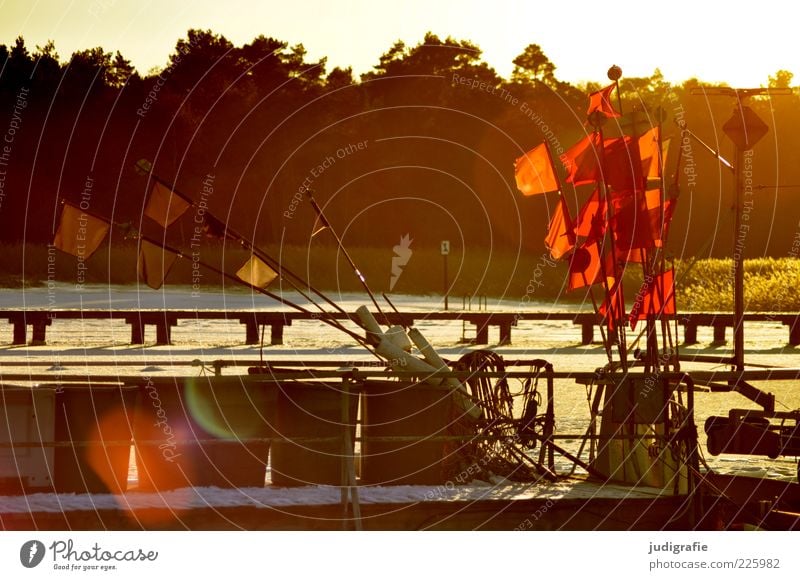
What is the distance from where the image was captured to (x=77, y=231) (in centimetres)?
914

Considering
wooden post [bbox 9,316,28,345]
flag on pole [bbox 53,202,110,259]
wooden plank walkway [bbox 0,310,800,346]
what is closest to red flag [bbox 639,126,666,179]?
flag on pole [bbox 53,202,110,259]

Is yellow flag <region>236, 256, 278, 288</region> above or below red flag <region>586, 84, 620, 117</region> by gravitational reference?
below

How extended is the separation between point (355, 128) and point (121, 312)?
22.7 metres

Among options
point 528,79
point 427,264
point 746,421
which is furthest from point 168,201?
point 427,264

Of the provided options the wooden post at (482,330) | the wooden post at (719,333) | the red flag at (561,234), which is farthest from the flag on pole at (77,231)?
the wooden post at (719,333)

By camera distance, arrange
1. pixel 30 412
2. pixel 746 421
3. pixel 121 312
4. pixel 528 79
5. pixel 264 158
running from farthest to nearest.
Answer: pixel 264 158 → pixel 528 79 → pixel 121 312 → pixel 746 421 → pixel 30 412

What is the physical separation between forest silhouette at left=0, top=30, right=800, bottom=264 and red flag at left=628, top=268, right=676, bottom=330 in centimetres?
2673

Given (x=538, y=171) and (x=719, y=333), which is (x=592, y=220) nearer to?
(x=538, y=171)

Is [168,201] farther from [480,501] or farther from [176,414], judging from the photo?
A: [480,501]

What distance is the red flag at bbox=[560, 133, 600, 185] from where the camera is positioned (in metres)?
10.0

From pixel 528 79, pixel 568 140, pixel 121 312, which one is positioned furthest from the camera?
pixel 568 140

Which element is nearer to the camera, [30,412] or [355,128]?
[30,412]

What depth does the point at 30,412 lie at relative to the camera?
885cm

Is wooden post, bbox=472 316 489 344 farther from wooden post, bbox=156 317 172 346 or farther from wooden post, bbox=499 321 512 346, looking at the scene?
wooden post, bbox=156 317 172 346
